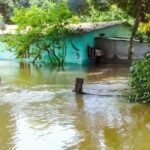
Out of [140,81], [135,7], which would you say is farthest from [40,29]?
[140,81]

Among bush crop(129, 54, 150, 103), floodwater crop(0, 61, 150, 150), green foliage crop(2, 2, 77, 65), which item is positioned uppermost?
green foliage crop(2, 2, 77, 65)

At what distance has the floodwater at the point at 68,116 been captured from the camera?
967 cm

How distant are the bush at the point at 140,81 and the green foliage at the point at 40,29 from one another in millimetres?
10896

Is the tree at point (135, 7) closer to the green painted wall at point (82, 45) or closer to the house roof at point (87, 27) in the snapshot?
the house roof at point (87, 27)

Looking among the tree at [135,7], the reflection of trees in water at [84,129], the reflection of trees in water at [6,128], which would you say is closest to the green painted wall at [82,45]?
the tree at [135,7]

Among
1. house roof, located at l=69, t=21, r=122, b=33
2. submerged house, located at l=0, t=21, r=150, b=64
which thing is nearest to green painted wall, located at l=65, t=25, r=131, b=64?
submerged house, located at l=0, t=21, r=150, b=64

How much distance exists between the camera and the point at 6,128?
11.0 meters

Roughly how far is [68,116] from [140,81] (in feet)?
10.1

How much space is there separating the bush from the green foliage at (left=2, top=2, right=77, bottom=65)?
1090 centimetres

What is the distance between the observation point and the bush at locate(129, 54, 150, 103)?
44.6 ft

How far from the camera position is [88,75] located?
20.9m

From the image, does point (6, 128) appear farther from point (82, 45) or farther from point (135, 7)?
point (82, 45)

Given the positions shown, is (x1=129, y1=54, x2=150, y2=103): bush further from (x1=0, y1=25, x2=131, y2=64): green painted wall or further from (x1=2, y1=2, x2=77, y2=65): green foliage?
(x1=0, y1=25, x2=131, y2=64): green painted wall

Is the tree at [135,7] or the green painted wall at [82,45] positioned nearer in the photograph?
the tree at [135,7]
